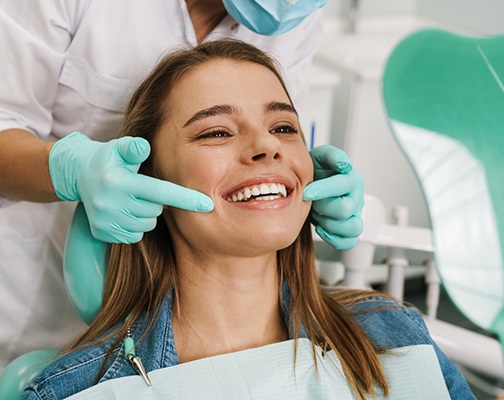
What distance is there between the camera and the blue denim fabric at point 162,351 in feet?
4.05

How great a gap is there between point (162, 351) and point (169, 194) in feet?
0.97

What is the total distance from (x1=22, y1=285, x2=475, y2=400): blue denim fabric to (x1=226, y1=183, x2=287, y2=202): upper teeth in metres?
0.26

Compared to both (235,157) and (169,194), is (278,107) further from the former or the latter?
(169,194)

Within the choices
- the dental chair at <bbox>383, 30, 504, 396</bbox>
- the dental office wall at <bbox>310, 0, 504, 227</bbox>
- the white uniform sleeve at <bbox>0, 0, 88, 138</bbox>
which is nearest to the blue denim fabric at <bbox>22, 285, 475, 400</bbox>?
the dental chair at <bbox>383, 30, 504, 396</bbox>

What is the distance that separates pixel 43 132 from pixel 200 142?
40 cm

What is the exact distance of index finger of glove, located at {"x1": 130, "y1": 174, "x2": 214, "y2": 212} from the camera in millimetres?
1170

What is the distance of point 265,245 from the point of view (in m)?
1.21

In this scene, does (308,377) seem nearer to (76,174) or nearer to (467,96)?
(76,174)

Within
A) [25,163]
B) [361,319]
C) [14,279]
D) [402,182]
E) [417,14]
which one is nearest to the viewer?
[25,163]

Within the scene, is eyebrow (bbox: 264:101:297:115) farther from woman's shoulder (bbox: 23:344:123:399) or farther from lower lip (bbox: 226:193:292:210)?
woman's shoulder (bbox: 23:344:123:399)

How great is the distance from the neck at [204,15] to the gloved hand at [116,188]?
40 cm

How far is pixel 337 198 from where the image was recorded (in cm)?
138

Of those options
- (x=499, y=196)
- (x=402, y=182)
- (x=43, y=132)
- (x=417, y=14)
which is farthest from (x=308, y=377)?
(x=417, y=14)

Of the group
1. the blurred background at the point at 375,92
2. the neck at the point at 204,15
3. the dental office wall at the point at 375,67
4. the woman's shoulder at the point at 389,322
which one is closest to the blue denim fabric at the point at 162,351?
the woman's shoulder at the point at 389,322
